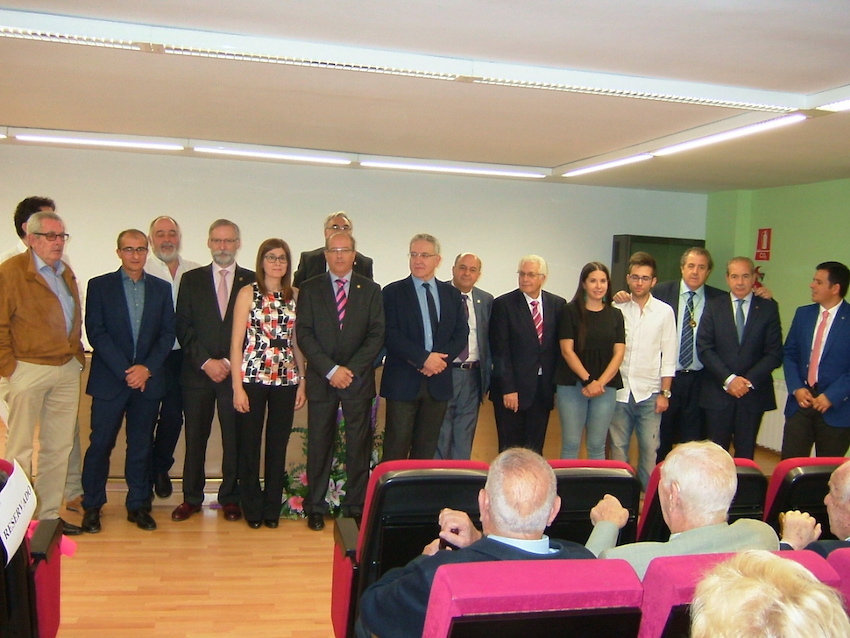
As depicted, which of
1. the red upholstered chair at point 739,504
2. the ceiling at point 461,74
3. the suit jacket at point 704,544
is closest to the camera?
the suit jacket at point 704,544

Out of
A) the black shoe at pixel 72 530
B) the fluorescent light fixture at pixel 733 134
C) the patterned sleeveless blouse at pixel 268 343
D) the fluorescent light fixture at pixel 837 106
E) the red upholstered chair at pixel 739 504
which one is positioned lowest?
the black shoe at pixel 72 530

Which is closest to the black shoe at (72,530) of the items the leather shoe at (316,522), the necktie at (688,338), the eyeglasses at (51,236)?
the leather shoe at (316,522)

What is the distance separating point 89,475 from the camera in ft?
13.7

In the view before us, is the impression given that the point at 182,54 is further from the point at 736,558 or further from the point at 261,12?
the point at 736,558

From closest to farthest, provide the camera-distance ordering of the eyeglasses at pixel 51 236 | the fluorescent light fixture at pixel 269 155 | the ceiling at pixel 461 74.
A: the ceiling at pixel 461 74 → the eyeglasses at pixel 51 236 → the fluorescent light fixture at pixel 269 155

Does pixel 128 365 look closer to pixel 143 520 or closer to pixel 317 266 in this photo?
pixel 143 520

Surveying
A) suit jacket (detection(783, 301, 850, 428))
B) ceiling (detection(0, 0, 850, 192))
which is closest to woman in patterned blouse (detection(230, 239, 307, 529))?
ceiling (detection(0, 0, 850, 192))

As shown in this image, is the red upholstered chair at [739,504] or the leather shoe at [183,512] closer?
the red upholstered chair at [739,504]

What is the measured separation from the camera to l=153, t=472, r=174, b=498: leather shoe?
4563 mm

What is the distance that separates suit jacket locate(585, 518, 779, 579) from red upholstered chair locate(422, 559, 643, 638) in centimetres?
35

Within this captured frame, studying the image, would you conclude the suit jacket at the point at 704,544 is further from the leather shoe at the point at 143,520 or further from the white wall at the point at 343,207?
the white wall at the point at 343,207

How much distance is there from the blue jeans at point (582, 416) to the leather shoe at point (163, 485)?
2560 mm

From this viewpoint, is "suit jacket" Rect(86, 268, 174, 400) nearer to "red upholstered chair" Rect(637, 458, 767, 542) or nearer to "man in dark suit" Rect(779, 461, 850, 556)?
"red upholstered chair" Rect(637, 458, 767, 542)

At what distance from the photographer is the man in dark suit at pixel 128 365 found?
4.07m
